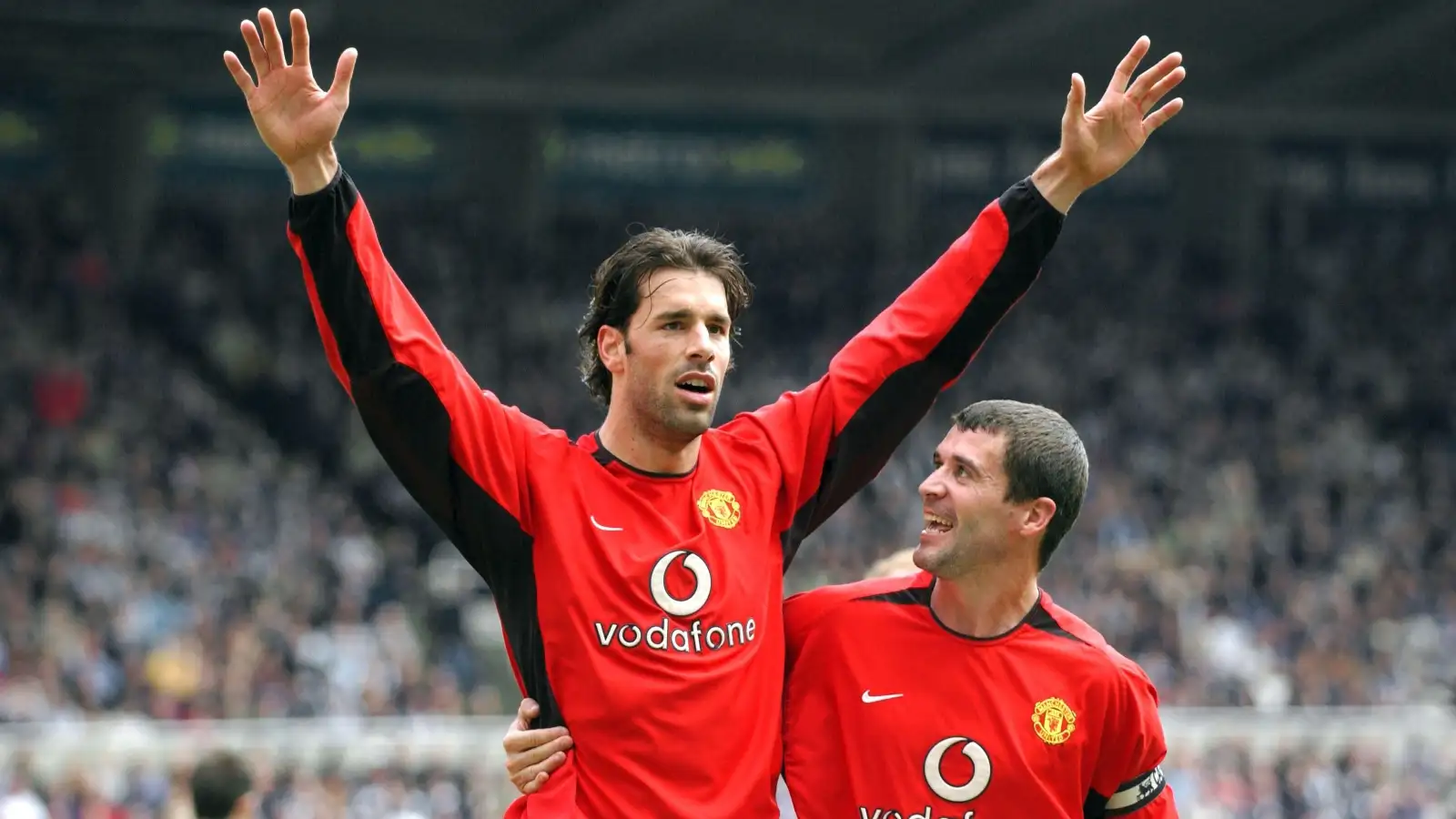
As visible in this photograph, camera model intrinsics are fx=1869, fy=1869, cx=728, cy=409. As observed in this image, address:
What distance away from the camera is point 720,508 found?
4.09m

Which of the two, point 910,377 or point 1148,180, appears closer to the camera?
point 910,377

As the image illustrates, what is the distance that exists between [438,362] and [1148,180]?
24885 mm

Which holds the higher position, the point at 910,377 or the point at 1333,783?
the point at 910,377

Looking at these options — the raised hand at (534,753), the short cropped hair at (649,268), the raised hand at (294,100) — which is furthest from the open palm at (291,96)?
the raised hand at (534,753)

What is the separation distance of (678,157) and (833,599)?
21.8 metres

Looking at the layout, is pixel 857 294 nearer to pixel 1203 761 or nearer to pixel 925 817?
pixel 1203 761

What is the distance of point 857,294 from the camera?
23672 millimetres

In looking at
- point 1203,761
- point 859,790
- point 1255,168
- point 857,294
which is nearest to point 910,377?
point 859,790

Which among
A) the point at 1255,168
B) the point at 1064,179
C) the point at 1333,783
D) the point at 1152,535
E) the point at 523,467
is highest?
the point at 1255,168

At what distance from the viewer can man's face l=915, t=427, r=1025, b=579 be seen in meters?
4.30

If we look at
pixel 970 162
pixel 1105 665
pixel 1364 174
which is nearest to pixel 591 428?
pixel 970 162

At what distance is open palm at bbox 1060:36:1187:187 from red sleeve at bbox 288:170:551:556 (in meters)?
1.52

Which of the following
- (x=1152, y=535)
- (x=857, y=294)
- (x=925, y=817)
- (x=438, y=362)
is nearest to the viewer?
(x=438, y=362)

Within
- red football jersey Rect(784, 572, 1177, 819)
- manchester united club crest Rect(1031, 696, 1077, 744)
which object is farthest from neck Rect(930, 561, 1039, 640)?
manchester united club crest Rect(1031, 696, 1077, 744)
